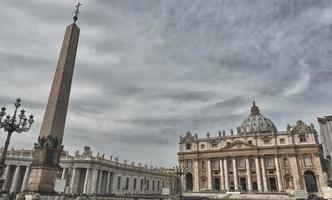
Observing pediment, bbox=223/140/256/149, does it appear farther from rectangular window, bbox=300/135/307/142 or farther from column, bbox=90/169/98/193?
A: column, bbox=90/169/98/193

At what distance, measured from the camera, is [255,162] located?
56.9 metres

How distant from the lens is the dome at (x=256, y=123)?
74.9 meters

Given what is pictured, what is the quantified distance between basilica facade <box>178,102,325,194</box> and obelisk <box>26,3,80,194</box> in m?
37.9

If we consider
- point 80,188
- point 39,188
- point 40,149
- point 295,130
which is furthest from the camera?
point 295,130

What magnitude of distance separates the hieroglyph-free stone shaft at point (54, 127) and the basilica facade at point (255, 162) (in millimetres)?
37864

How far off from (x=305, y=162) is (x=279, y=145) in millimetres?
5839

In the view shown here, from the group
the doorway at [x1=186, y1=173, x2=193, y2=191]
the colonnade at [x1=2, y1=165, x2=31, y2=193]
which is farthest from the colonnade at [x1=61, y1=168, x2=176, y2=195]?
the doorway at [x1=186, y1=173, x2=193, y2=191]

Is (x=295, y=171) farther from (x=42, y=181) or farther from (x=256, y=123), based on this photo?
(x=42, y=181)

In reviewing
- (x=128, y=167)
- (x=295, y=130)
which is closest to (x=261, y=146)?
(x=295, y=130)

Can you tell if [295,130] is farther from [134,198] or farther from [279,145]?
[134,198]

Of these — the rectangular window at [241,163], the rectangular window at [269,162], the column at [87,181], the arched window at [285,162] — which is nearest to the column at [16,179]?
the column at [87,181]

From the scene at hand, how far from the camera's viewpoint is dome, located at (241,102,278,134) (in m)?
74.9

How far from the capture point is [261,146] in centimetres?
5709

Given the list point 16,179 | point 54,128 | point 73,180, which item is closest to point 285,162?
point 73,180
